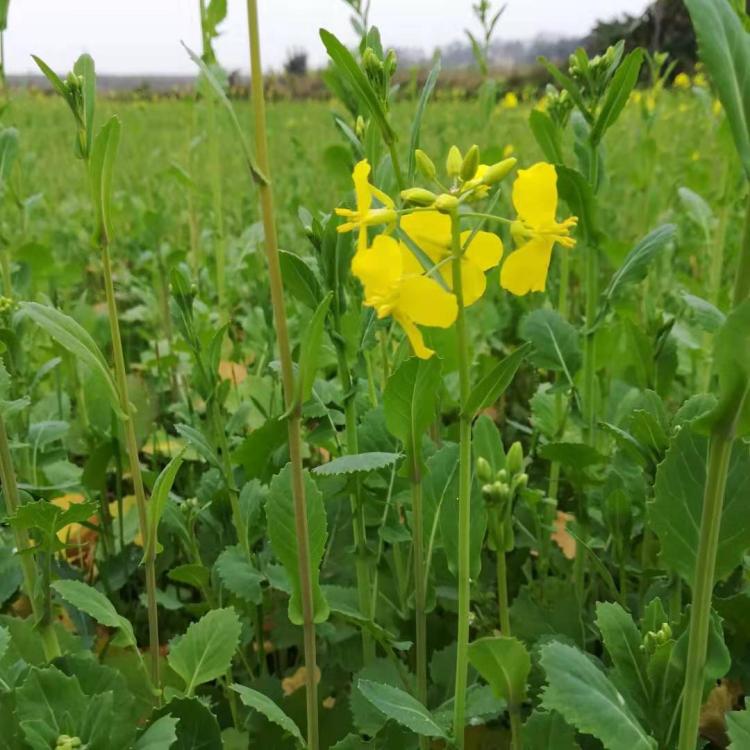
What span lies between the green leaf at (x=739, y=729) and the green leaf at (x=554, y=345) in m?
0.60

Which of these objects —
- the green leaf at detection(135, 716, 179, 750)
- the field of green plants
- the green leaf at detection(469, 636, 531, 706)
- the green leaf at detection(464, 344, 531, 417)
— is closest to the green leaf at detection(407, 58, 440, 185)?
the field of green plants

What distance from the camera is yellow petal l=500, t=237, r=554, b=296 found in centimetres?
72

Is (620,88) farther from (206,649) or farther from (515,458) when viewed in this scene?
(206,649)

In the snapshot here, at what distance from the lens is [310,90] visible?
16.9 m

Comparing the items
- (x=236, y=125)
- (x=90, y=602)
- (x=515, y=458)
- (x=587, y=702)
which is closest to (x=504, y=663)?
(x=587, y=702)

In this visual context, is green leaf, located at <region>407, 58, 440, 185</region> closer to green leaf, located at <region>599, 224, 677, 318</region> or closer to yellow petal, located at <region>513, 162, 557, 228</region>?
yellow petal, located at <region>513, 162, 557, 228</region>

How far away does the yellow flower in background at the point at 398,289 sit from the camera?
0.66 metres

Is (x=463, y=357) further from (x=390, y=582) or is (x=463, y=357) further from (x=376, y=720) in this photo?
(x=390, y=582)

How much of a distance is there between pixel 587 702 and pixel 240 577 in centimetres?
49

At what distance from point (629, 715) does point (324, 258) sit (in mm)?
564

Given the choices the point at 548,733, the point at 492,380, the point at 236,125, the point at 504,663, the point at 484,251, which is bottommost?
the point at 548,733

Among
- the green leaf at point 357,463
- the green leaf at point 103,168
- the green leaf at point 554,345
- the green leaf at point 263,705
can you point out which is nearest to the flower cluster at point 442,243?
the green leaf at point 357,463

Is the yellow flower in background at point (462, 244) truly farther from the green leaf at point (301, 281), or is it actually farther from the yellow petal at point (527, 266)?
the green leaf at point (301, 281)

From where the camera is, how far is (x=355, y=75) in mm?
748
